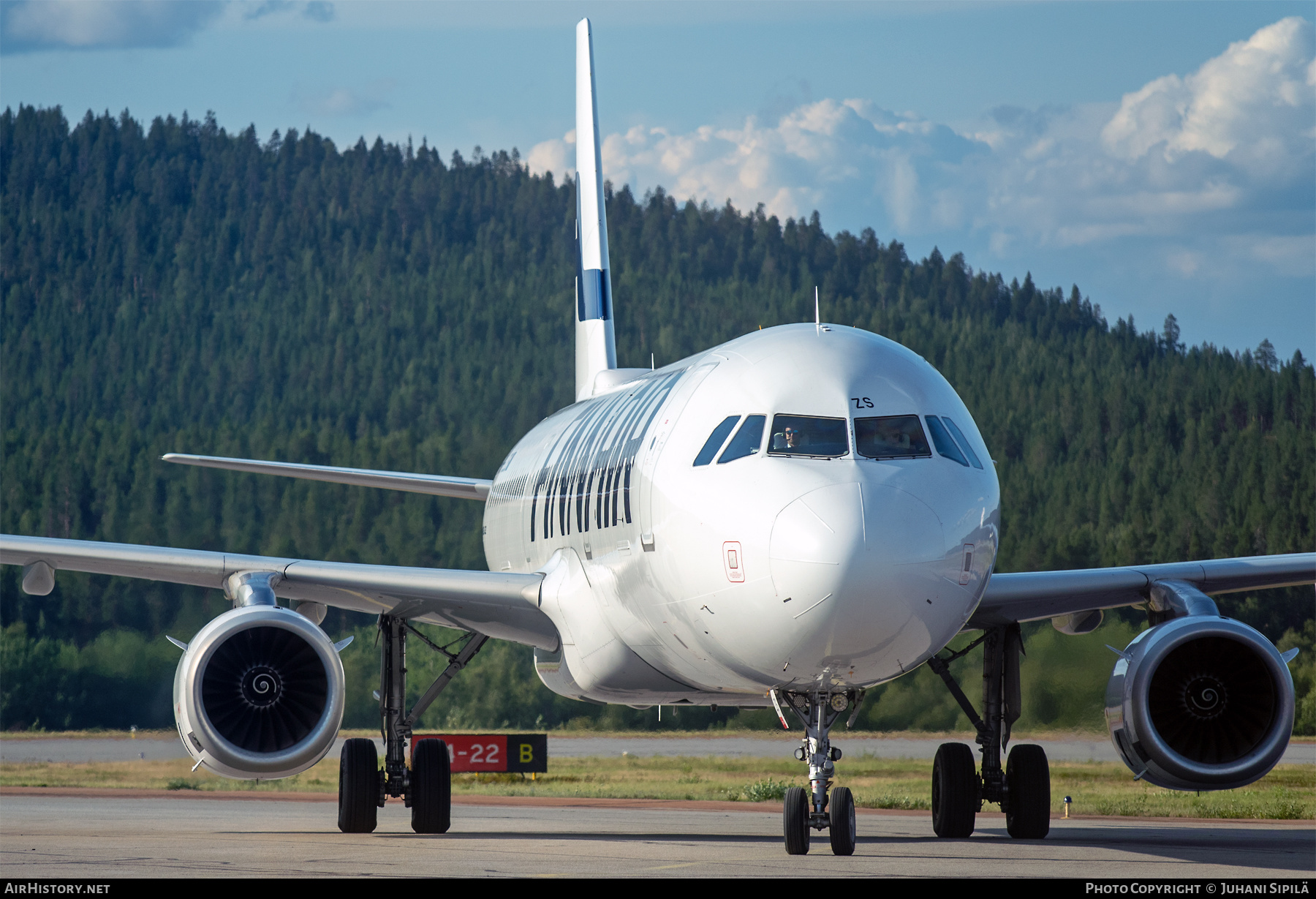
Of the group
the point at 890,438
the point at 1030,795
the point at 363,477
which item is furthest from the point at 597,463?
the point at 363,477

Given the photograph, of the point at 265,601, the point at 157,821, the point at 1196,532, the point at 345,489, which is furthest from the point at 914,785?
the point at 345,489

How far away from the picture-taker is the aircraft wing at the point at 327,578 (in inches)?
640

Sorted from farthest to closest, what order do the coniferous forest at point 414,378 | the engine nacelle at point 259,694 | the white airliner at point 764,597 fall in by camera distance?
the coniferous forest at point 414,378, the engine nacelle at point 259,694, the white airliner at point 764,597

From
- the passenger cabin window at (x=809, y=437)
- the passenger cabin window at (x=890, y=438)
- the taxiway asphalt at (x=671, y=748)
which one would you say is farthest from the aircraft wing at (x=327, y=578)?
the taxiway asphalt at (x=671, y=748)

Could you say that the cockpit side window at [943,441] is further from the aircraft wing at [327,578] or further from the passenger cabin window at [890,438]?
the aircraft wing at [327,578]

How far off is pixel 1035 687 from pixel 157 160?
6392 inches

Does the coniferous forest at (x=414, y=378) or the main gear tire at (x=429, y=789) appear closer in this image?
the main gear tire at (x=429, y=789)

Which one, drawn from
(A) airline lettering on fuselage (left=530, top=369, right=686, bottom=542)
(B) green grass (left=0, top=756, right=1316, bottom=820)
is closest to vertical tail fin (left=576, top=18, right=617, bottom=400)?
(A) airline lettering on fuselage (left=530, top=369, right=686, bottom=542)

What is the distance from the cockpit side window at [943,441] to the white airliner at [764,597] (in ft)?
0.07

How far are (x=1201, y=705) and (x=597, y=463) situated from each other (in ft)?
20.1

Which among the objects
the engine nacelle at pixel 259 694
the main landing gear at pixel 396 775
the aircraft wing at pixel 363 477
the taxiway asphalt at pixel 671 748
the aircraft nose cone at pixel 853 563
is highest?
the aircraft wing at pixel 363 477

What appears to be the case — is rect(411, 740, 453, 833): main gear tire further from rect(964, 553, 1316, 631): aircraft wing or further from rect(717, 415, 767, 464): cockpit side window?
rect(717, 415, 767, 464): cockpit side window

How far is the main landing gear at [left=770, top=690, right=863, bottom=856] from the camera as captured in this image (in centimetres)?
1249
